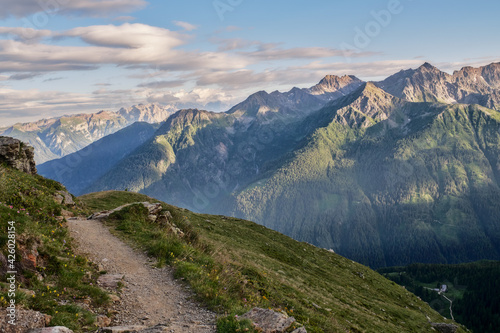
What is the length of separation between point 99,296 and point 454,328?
48.5 m

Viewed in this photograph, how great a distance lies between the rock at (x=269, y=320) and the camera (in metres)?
13.4

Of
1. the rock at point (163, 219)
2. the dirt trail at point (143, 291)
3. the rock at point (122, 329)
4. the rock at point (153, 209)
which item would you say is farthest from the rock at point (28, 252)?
the rock at point (153, 209)

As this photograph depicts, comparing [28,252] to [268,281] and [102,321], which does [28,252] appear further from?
[268,281]

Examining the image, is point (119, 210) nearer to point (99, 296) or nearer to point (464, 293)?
point (99, 296)

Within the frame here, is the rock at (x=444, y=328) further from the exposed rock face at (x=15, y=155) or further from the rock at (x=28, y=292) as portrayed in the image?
the exposed rock face at (x=15, y=155)

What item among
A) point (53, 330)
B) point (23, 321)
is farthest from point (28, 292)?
point (53, 330)

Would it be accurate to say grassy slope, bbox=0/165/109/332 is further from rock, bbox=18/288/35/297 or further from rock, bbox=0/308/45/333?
rock, bbox=0/308/45/333

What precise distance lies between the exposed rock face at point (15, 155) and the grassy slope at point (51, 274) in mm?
13985

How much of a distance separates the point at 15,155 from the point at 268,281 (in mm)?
30206

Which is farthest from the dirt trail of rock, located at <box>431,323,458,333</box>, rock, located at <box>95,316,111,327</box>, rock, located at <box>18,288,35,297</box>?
rock, located at <box>431,323,458,333</box>

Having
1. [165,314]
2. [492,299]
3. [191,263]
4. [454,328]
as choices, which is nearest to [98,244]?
[191,263]

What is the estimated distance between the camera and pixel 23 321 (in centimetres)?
1123

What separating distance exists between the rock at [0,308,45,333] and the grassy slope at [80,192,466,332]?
7107 millimetres

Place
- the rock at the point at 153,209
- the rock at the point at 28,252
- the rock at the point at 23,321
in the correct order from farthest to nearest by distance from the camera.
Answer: the rock at the point at 153,209, the rock at the point at 28,252, the rock at the point at 23,321
